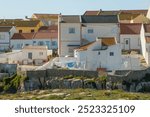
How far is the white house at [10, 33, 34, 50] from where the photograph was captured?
2962cm

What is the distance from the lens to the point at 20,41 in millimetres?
29812

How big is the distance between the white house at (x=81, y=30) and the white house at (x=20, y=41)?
493cm

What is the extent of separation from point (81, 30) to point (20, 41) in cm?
631

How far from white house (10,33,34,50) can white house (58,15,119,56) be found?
4928mm

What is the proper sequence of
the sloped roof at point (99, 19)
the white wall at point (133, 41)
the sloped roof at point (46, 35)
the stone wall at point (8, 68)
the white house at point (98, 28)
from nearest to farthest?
the stone wall at point (8, 68), the white house at point (98, 28), the sloped roof at point (99, 19), the white wall at point (133, 41), the sloped roof at point (46, 35)

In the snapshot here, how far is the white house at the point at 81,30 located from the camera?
80.4 feet

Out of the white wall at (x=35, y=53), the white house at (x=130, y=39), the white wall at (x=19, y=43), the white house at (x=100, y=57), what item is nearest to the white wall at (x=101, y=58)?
the white house at (x=100, y=57)

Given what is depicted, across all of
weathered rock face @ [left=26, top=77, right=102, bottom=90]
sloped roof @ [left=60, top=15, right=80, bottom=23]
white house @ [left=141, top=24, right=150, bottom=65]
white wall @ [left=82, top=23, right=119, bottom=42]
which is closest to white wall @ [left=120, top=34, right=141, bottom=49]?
white house @ [left=141, top=24, right=150, bottom=65]

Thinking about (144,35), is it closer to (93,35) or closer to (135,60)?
(93,35)

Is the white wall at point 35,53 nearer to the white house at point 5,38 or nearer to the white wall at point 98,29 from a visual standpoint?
the white wall at point 98,29

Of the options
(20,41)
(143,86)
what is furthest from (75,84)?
(20,41)

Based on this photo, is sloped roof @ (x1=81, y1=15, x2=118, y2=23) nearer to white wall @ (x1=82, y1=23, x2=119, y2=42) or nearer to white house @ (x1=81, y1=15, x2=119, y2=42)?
white house @ (x1=81, y1=15, x2=119, y2=42)

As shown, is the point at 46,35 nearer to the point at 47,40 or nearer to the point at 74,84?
the point at 47,40

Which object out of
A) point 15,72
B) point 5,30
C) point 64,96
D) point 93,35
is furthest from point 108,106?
point 5,30
